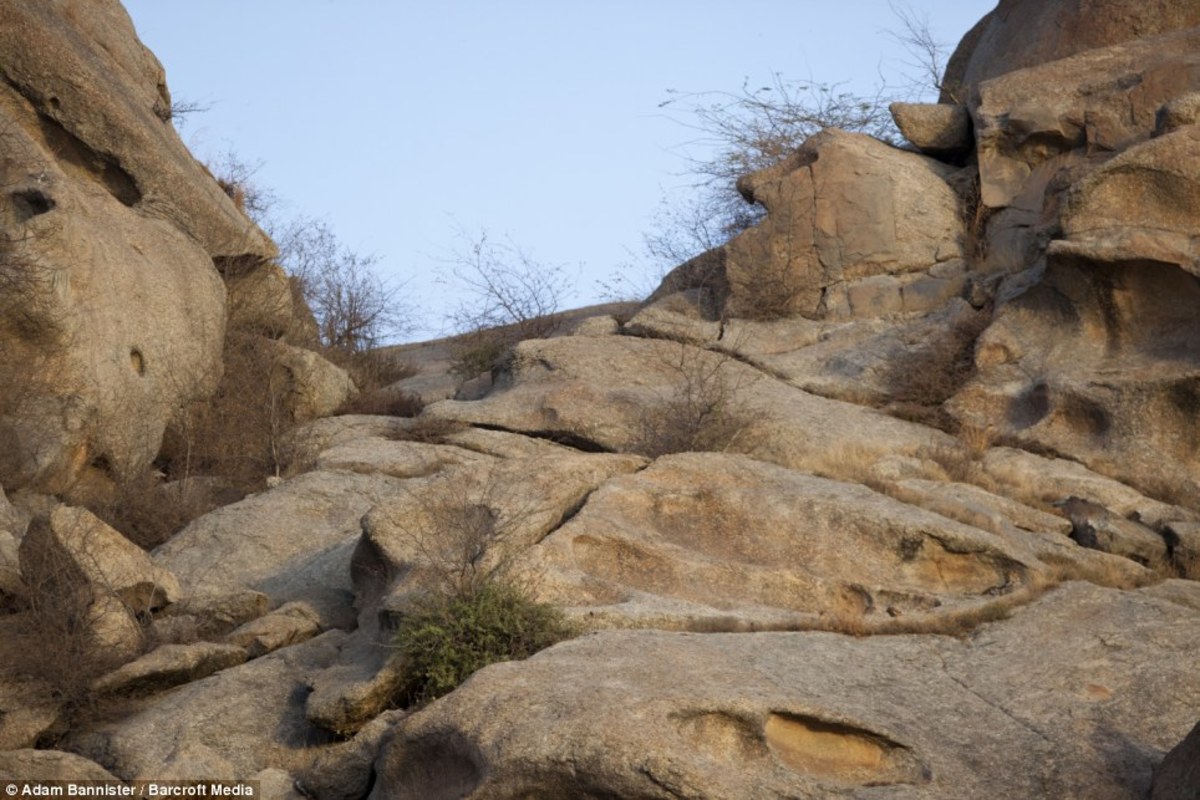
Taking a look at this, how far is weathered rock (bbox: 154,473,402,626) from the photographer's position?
Result: 10680mm

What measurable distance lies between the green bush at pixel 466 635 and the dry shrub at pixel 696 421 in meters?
3.93

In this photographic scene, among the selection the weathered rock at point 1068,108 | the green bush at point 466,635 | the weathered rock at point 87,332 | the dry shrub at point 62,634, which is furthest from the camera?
the weathered rock at point 1068,108

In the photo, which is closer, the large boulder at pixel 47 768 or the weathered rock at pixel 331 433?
the large boulder at pixel 47 768

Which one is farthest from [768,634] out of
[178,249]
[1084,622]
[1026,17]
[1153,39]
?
[1026,17]

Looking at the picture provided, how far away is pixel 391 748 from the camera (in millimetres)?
7578

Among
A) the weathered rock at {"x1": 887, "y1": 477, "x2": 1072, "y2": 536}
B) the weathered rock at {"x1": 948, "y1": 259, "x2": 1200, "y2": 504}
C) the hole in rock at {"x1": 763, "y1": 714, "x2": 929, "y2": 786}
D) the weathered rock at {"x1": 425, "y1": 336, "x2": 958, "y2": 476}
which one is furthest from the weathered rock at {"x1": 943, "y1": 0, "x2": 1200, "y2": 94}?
the hole in rock at {"x1": 763, "y1": 714, "x2": 929, "y2": 786}

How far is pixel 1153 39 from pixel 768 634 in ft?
35.1

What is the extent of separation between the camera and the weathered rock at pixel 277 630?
9.58 metres

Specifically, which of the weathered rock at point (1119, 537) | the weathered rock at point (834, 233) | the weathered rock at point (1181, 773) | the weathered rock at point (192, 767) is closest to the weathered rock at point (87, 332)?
the weathered rock at point (192, 767)

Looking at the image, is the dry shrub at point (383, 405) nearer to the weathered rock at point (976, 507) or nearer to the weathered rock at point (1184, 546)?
the weathered rock at point (976, 507)

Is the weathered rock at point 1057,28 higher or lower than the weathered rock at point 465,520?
higher

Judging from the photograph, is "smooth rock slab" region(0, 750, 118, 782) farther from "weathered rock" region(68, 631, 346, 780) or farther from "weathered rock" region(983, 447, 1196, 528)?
"weathered rock" region(983, 447, 1196, 528)

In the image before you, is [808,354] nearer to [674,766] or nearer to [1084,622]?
[1084,622]

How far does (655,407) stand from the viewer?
514 inches
